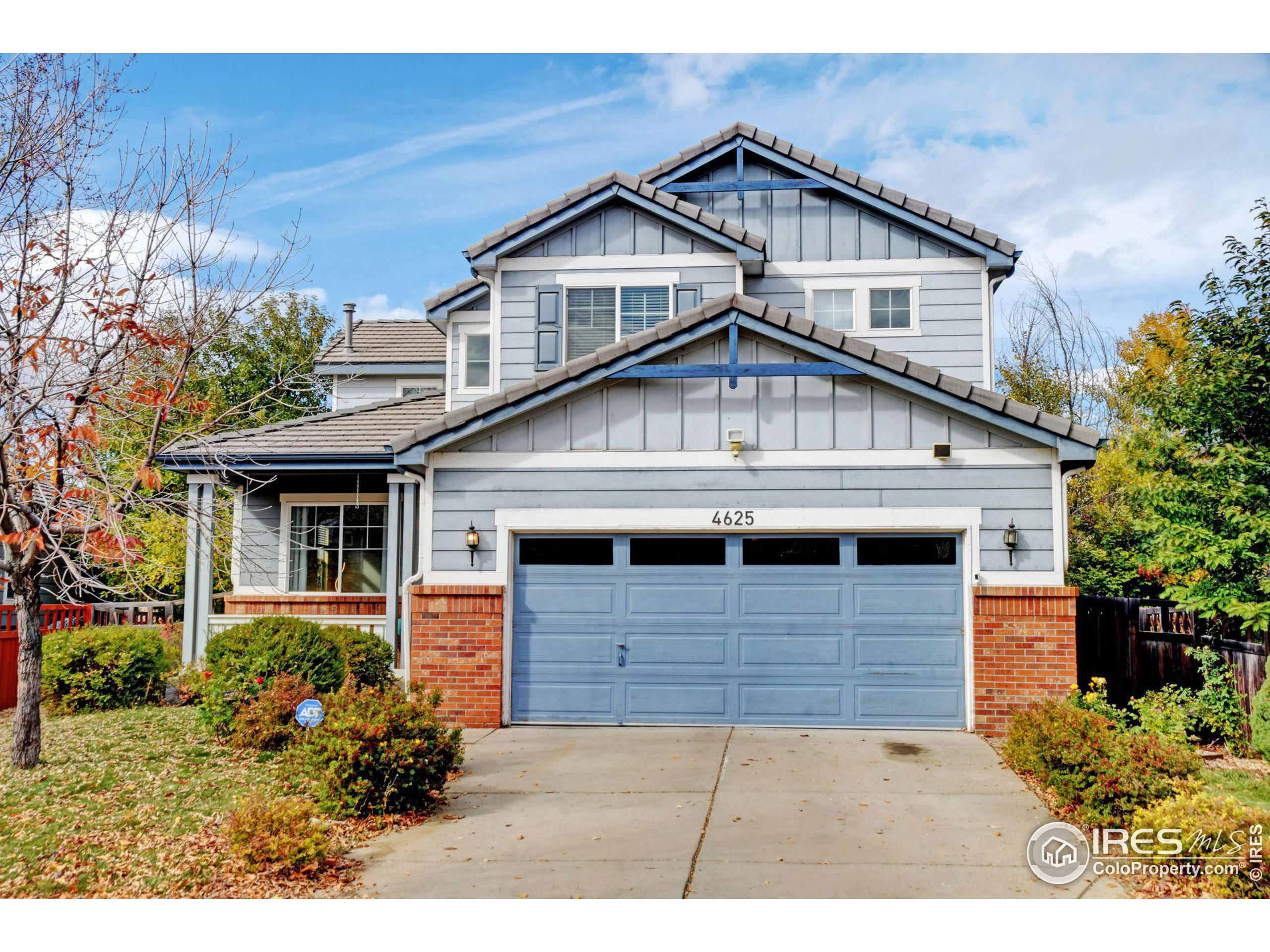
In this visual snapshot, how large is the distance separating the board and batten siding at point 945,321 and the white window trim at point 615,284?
1526 mm

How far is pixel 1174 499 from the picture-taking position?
435 inches

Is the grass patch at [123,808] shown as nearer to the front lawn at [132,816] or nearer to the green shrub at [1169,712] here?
the front lawn at [132,816]

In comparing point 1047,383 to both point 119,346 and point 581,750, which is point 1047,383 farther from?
point 119,346

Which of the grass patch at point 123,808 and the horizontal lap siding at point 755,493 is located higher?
the horizontal lap siding at point 755,493

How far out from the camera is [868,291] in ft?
50.6

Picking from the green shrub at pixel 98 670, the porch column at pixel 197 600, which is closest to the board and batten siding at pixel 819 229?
the porch column at pixel 197 600

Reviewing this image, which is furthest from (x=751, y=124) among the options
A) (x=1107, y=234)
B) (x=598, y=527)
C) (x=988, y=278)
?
(x=598, y=527)

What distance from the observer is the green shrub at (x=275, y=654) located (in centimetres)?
1057

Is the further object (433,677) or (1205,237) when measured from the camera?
(1205,237)

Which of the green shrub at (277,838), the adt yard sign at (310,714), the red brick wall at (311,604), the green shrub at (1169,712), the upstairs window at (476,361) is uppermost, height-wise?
the upstairs window at (476,361)

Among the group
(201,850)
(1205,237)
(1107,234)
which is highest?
(1107,234)

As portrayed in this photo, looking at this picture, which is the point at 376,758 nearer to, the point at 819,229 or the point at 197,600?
the point at 197,600

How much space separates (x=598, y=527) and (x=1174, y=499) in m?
6.45

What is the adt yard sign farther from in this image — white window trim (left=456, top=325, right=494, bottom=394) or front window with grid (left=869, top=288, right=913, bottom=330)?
front window with grid (left=869, top=288, right=913, bottom=330)
